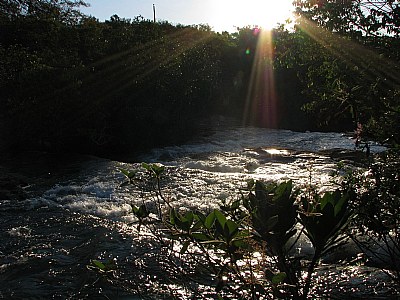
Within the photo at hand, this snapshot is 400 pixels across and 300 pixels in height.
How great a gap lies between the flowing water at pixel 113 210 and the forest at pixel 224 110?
154mm

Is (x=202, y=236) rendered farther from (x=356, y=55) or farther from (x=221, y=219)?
(x=356, y=55)

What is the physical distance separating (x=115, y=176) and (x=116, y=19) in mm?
19992

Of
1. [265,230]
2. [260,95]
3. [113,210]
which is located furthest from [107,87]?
[265,230]

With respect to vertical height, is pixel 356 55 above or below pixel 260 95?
above

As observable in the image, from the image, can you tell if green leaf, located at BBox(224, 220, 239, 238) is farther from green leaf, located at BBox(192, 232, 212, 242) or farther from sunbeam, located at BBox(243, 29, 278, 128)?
sunbeam, located at BBox(243, 29, 278, 128)

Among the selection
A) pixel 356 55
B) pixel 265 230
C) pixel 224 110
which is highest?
pixel 356 55

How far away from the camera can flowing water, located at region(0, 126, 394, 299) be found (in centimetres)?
422

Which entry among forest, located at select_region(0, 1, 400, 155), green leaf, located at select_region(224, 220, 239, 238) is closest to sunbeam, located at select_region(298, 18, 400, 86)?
green leaf, located at select_region(224, 220, 239, 238)

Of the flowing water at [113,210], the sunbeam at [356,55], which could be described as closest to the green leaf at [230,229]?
the flowing water at [113,210]

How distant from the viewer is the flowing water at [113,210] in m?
4.22

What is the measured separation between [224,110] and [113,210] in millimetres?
17649

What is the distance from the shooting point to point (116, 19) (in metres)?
27.4

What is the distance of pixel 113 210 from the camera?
280 inches

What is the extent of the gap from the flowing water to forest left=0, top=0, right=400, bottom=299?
15 cm
